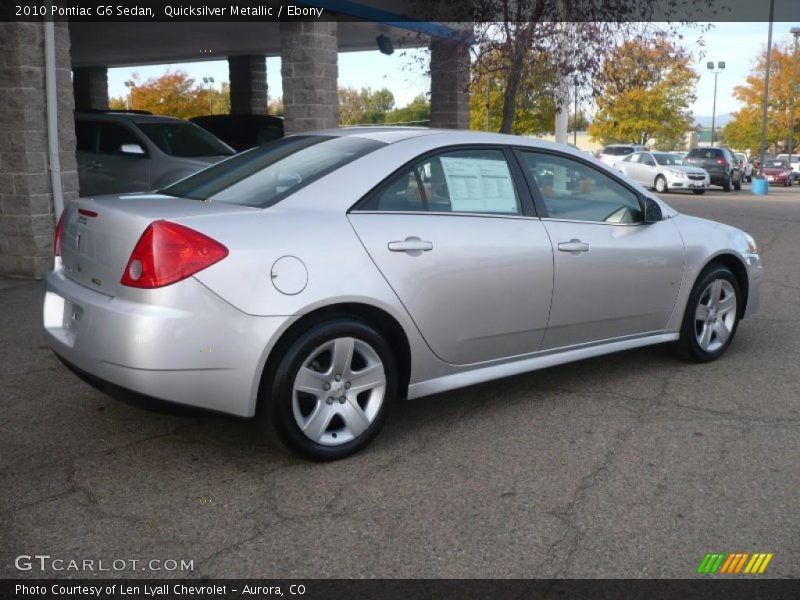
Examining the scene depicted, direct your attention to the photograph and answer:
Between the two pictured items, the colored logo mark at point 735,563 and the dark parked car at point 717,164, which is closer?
the colored logo mark at point 735,563

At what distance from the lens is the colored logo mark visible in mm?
3016

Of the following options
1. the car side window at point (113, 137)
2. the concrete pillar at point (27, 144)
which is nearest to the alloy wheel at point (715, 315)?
the concrete pillar at point (27, 144)

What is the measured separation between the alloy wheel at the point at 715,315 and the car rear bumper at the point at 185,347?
3.25 meters

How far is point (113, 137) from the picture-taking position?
12.4 m

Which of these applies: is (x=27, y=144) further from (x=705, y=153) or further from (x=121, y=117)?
(x=705, y=153)

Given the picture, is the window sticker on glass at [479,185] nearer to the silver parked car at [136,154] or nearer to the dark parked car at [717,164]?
the silver parked car at [136,154]

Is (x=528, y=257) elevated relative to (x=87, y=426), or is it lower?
elevated

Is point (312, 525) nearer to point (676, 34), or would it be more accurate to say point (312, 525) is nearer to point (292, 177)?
point (292, 177)

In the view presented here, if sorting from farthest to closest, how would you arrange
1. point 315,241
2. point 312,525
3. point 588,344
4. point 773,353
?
point 773,353 → point 588,344 → point 315,241 → point 312,525

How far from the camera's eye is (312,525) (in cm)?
333

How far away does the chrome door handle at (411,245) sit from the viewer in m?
4.04

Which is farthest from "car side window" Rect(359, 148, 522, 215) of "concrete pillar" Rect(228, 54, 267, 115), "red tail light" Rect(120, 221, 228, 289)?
"concrete pillar" Rect(228, 54, 267, 115)
